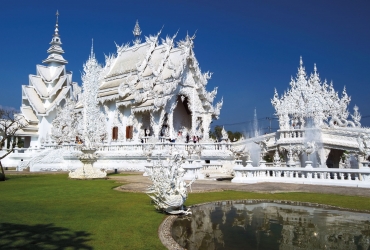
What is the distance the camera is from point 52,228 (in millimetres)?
5660

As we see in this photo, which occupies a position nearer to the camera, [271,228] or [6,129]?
[271,228]

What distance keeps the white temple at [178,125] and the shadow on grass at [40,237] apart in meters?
9.22

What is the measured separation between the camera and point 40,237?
5.08 meters

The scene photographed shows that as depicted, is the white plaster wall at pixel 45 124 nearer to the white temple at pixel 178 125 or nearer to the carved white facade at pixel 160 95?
the white temple at pixel 178 125

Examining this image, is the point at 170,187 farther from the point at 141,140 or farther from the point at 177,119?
the point at 177,119

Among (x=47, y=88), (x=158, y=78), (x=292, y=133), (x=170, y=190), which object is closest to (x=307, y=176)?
(x=292, y=133)

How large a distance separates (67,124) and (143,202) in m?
27.0

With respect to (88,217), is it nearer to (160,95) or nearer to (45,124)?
(160,95)

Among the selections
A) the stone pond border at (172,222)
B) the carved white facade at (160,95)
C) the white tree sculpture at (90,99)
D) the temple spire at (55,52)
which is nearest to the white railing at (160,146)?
the carved white facade at (160,95)

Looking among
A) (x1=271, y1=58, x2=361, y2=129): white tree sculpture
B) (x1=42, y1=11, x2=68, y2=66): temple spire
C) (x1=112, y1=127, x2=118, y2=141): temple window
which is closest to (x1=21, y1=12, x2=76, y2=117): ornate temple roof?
(x1=42, y1=11, x2=68, y2=66): temple spire

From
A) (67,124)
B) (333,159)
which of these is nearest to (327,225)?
(333,159)

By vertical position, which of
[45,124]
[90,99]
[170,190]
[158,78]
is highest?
[158,78]

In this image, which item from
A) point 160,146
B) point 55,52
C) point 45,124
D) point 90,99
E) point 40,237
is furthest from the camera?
point 55,52

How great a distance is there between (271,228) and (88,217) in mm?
3573
